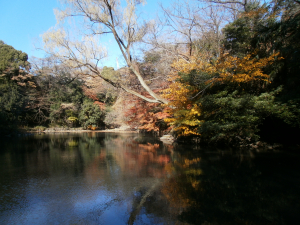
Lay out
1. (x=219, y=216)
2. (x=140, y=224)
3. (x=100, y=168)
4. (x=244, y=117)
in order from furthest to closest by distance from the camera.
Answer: (x=244, y=117) < (x=100, y=168) < (x=219, y=216) < (x=140, y=224)

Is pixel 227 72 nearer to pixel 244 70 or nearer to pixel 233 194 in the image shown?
pixel 244 70

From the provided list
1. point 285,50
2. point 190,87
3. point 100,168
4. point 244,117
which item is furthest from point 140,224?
point 285,50

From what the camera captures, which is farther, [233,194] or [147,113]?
[147,113]

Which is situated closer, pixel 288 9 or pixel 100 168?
pixel 100 168

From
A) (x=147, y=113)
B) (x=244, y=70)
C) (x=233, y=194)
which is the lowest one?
(x=233, y=194)

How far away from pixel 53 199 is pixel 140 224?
223cm

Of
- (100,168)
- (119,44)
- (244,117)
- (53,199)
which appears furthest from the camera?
(119,44)

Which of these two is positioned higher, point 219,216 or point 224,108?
point 224,108

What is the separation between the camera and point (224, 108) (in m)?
10.9

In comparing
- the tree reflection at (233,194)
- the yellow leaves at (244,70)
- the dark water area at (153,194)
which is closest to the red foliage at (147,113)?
the yellow leaves at (244,70)

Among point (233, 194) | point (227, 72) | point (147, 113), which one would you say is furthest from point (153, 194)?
point (147, 113)

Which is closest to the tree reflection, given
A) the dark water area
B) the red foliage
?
the dark water area

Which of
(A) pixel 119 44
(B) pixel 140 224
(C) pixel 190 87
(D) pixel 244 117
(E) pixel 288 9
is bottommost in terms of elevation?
(B) pixel 140 224

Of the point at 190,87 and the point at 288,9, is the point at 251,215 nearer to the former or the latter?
the point at 190,87
